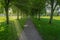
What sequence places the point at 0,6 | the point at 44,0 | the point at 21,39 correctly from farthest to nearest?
the point at 44,0, the point at 0,6, the point at 21,39

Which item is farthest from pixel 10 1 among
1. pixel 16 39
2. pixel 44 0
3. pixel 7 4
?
pixel 16 39

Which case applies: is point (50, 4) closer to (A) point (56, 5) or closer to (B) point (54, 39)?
(A) point (56, 5)

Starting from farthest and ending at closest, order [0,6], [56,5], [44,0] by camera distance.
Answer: [44,0]
[56,5]
[0,6]

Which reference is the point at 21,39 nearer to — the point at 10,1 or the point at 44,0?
the point at 10,1

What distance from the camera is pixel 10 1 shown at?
26.5 meters

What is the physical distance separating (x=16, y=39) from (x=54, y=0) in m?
20.7

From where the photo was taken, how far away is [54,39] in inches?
461

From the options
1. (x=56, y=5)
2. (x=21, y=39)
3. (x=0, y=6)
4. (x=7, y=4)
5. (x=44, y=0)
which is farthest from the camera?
(x=44, y=0)

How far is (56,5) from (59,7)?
160cm

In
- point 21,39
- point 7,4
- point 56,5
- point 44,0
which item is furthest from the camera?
point 44,0

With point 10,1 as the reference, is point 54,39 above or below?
below

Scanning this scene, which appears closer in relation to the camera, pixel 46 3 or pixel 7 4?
pixel 7 4

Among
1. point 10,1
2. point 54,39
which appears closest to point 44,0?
point 10,1

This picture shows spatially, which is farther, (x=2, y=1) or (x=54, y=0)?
(x=54, y=0)
